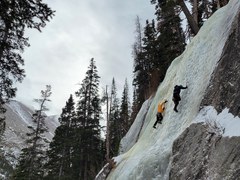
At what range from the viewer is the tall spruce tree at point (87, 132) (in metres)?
43.8

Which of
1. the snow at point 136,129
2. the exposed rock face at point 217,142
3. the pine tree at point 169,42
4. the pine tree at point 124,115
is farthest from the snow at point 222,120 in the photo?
the pine tree at point 124,115

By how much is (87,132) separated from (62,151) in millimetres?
6832

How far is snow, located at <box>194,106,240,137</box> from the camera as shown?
30.7 ft

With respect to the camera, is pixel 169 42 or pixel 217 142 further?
pixel 169 42

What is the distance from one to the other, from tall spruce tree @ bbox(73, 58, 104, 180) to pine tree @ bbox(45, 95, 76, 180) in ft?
5.25

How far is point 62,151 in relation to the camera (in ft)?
160

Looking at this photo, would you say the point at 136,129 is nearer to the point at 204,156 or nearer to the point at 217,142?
the point at 204,156

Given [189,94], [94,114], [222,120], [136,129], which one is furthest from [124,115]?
[222,120]

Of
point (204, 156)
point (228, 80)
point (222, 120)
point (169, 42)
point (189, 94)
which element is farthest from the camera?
point (169, 42)

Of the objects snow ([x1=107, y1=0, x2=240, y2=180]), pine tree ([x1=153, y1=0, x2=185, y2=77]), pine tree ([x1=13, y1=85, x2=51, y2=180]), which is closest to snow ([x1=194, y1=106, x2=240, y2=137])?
snow ([x1=107, y1=0, x2=240, y2=180])

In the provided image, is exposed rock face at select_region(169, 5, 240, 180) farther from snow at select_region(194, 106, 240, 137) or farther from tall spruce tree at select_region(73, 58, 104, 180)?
tall spruce tree at select_region(73, 58, 104, 180)

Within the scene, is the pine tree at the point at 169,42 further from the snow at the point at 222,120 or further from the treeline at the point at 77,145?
the snow at the point at 222,120

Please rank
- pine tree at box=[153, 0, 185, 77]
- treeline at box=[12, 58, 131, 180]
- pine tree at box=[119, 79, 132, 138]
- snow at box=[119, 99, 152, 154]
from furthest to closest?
pine tree at box=[119, 79, 132, 138] < treeline at box=[12, 58, 131, 180] < pine tree at box=[153, 0, 185, 77] < snow at box=[119, 99, 152, 154]

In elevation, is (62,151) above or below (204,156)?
above
